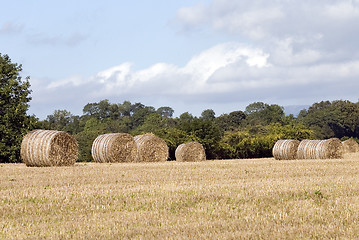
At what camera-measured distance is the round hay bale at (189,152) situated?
119 ft

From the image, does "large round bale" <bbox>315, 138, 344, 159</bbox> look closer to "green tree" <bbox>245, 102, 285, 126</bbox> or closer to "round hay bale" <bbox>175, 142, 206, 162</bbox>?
"round hay bale" <bbox>175, 142, 206, 162</bbox>

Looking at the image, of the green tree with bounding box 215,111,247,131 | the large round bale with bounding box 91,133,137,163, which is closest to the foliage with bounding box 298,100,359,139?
the green tree with bounding box 215,111,247,131

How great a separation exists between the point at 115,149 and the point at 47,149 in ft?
19.7

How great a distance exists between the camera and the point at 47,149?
2341cm

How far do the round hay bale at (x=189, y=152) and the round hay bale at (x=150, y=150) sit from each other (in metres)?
3.51

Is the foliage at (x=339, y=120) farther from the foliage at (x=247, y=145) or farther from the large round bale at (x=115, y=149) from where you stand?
the large round bale at (x=115, y=149)

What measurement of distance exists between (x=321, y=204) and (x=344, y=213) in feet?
3.68

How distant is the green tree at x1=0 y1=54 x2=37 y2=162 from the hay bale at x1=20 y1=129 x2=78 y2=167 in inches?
342

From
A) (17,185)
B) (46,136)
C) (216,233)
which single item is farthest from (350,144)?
(216,233)

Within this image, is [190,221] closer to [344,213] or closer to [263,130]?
[344,213]

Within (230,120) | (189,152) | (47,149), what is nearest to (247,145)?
(189,152)

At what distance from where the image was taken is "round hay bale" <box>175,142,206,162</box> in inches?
1425

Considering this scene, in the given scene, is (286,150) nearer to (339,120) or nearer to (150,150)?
(150,150)

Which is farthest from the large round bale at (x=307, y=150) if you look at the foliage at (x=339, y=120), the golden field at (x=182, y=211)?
the foliage at (x=339, y=120)
